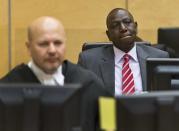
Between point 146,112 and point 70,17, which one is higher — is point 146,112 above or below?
below

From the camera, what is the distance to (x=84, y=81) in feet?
7.44

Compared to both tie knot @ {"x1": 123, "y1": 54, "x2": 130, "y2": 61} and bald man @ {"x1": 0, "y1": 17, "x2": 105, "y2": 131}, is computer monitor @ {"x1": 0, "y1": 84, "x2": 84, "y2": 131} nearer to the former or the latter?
bald man @ {"x1": 0, "y1": 17, "x2": 105, "y2": 131}

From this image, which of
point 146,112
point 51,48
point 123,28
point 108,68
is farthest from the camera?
point 123,28

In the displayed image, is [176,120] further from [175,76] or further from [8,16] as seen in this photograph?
[8,16]

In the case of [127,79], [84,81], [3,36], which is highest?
[3,36]

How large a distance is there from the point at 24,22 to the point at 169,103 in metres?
4.18

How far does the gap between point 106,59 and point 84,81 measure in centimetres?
124

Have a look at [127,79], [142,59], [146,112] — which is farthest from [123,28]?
[146,112]

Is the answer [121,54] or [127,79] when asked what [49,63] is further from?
[121,54]

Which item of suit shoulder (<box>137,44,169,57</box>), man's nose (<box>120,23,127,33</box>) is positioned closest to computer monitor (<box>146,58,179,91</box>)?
suit shoulder (<box>137,44,169,57</box>)

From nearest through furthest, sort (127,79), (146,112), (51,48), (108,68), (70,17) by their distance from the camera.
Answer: (146,112), (51,48), (127,79), (108,68), (70,17)

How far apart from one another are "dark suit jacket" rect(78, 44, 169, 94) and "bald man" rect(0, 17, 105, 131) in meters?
1.11

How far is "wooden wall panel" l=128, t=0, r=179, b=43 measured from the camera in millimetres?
5814

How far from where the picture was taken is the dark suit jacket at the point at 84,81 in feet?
6.90
